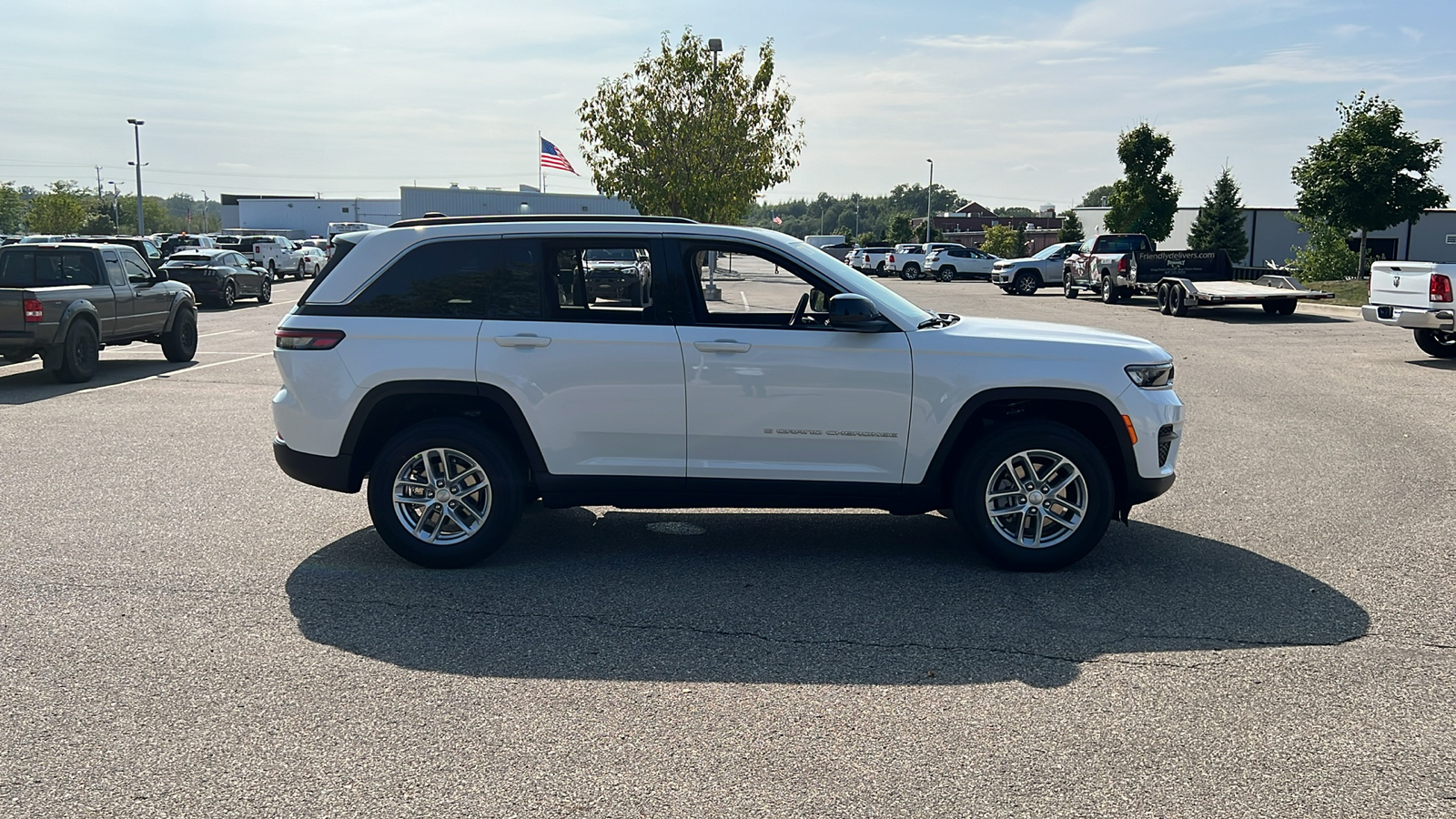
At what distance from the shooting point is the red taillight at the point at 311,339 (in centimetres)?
637

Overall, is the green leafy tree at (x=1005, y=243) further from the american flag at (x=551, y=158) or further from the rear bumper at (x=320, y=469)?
the rear bumper at (x=320, y=469)

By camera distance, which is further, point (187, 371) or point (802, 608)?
point (187, 371)

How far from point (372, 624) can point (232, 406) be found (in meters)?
7.95

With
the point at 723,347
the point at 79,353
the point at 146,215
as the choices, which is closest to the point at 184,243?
the point at 79,353

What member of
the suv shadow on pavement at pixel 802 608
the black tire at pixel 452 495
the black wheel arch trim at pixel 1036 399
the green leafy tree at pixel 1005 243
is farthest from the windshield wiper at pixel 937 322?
the green leafy tree at pixel 1005 243

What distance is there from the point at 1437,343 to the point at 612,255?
14987 millimetres

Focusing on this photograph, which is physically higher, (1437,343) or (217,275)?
(217,275)

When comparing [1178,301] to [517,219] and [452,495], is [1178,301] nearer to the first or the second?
[517,219]

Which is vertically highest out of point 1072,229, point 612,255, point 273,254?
point 1072,229

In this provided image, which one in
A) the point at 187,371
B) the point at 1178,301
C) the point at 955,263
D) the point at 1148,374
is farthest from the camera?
the point at 955,263

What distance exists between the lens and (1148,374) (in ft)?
20.9

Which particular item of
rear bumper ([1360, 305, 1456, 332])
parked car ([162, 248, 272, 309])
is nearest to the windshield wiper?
rear bumper ([1360, 305, 1456, 332])

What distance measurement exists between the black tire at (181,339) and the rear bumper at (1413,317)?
16.6 m

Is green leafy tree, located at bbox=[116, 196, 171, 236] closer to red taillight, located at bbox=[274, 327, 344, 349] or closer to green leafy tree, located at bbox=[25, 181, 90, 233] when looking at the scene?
green leafy tree, located at bbox=[25, 181, 90, 233]
